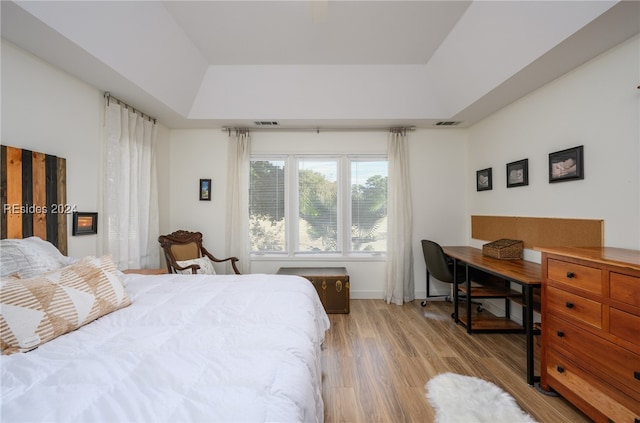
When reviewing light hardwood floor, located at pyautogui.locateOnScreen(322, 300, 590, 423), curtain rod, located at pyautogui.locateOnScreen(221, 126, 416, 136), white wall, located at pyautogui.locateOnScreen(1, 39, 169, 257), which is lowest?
light hardwood floor, located at pyautogui.locateOnScreen(322, 300, 590, 423)

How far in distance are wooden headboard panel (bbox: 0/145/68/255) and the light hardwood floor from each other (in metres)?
2.48

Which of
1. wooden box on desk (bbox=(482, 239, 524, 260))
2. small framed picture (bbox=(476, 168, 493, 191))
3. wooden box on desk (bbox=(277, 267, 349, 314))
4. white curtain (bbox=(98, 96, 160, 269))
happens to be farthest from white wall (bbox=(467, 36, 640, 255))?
white curtain (bbox=(98, 96, 160, 269))

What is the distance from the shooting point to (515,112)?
295 centimetres

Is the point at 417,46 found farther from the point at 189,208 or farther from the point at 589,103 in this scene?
the point at 189,208

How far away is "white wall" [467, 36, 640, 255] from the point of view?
1873mm

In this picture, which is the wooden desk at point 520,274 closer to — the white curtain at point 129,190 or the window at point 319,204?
the window at point 319,204

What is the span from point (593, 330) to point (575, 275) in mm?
323

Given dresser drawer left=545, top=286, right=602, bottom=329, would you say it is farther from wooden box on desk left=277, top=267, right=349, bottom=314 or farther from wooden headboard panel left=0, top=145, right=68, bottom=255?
wooden headboard panel left=0, top=145, right=68, bottom=255

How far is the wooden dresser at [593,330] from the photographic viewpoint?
1382mm

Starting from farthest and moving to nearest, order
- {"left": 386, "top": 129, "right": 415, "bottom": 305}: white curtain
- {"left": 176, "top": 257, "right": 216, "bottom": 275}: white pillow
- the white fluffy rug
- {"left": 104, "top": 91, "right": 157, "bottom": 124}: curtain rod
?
{"left": 386, "top": 129, "right": 415, "bottom": 305}: white curtain → {"left": 176, "top": 257, "right": 216, "bottom": 275}: white pillow → {"left": 104, "top": 91, "right": 157, "bottom": 124}: curtain rod → the white fluffy rug

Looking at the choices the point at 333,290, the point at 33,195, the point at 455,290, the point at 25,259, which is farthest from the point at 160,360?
the point at 455,290

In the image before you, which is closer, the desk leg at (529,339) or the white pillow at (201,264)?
the desk leg at (529,339)

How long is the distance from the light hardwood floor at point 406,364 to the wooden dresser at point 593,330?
0.23 metres

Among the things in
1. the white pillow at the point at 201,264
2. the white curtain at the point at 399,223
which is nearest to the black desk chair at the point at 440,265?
the white curtain at the point at 399,223
